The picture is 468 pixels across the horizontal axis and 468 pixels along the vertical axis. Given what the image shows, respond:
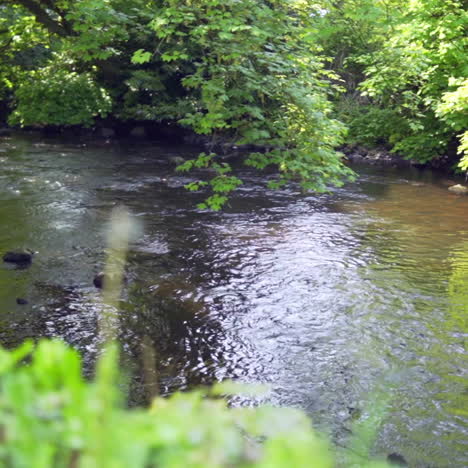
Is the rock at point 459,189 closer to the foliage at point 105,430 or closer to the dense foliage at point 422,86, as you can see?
the dense foliage at point 422,86

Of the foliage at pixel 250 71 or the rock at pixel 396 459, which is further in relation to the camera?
the foliage at pixel 250 71

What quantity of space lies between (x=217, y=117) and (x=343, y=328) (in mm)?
3386

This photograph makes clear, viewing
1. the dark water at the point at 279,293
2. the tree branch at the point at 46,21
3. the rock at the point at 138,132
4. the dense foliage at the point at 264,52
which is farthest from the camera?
the rock at the point at 138,132

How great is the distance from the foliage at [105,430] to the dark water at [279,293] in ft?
16.8

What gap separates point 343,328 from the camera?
813 centimetres

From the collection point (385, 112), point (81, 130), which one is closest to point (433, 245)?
point (385, 112)

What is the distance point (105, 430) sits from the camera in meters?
0.80

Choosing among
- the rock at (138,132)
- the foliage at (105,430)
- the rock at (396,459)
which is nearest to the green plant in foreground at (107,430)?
the foliage at (105,430)

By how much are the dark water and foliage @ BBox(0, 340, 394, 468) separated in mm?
5117

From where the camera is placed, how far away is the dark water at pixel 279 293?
21.3 ft

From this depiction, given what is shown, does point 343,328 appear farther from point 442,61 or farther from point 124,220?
point 442,61

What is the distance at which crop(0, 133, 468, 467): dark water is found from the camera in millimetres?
6496

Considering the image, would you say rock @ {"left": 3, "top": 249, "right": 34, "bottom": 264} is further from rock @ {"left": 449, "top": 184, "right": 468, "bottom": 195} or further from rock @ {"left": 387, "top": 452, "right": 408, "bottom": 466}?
rock @ {"left": 449, "top": 184, "right": 468, "bottom": 195}

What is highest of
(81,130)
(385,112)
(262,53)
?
(262,53)
